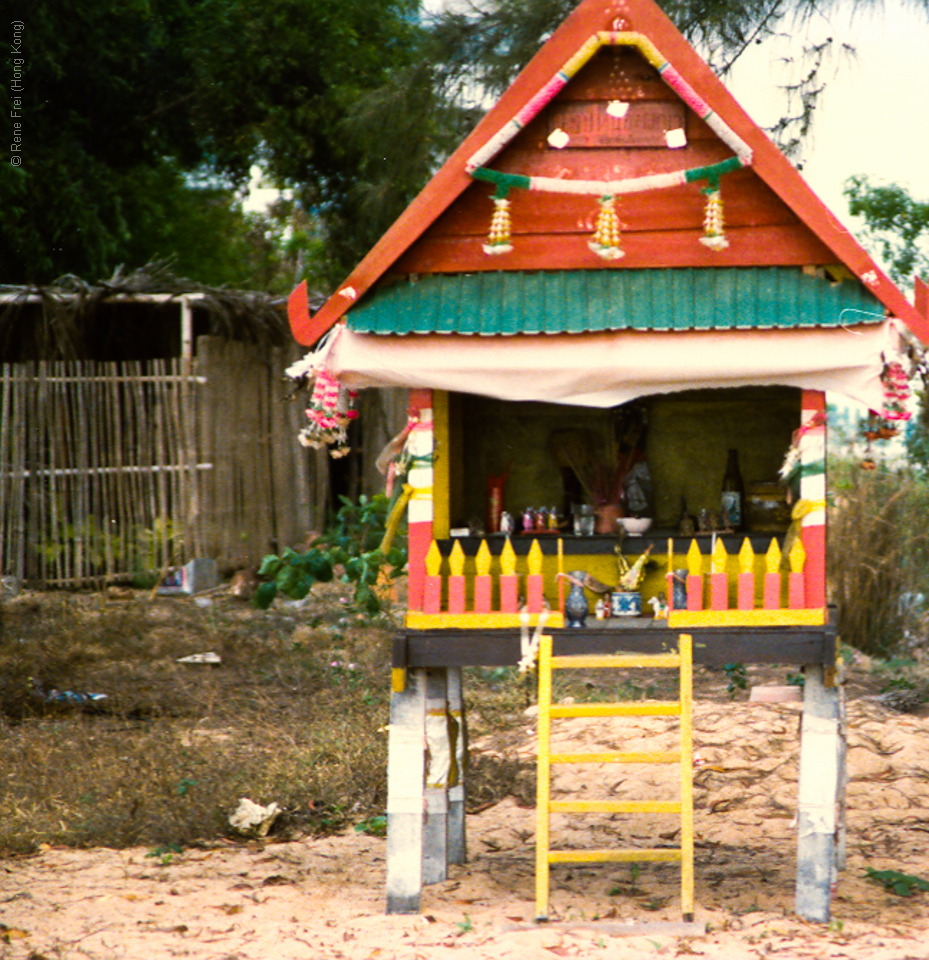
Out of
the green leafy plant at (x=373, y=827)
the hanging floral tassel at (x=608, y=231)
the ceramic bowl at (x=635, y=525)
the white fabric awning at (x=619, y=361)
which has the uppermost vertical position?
the hanging floral tassel at (x=608, y=231)

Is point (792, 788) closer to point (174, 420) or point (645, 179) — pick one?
point (645, 179)

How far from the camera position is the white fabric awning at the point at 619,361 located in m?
4.75

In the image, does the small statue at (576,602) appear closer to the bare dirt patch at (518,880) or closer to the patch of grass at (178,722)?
the bare dirt patch at (518,880)

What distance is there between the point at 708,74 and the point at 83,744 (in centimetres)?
495

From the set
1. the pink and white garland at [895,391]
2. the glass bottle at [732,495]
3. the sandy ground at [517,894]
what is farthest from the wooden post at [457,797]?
the pink and white garland at [895,391]

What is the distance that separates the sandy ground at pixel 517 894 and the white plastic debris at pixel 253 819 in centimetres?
12

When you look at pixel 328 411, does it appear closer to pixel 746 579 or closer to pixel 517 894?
pixel 746 579

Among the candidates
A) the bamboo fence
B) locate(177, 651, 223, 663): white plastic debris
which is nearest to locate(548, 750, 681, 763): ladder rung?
locate(177, 651, 223, 663): white plastic debris

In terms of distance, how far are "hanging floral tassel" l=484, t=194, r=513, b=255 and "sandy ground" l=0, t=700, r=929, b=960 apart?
2.58m

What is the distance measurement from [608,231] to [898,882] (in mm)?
2994

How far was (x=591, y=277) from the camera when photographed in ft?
16.1

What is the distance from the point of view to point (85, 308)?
38.1 ft

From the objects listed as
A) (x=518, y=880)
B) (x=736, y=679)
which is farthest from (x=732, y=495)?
(x=736, y=679)

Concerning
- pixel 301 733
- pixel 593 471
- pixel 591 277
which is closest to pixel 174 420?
pixel 301 733
